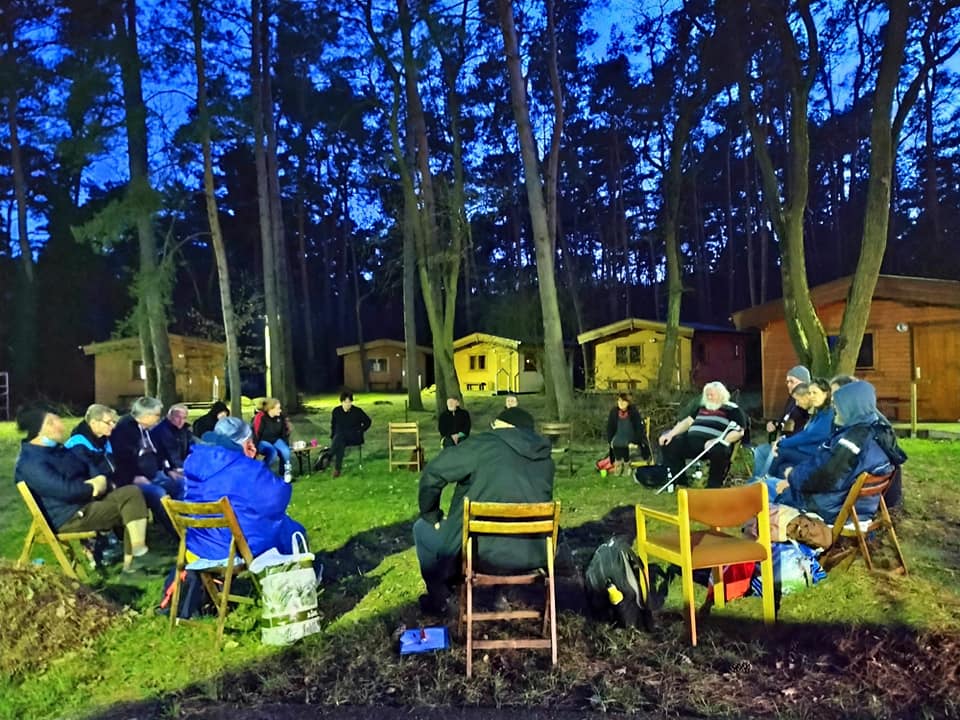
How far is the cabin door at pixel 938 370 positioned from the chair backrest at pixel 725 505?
40.6 ft

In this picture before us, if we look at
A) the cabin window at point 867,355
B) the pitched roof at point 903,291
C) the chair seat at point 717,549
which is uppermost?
the pitched roof at point 903,291

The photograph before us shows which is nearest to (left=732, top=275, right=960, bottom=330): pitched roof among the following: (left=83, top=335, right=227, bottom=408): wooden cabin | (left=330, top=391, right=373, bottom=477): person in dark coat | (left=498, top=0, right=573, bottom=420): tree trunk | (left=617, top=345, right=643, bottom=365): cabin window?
(left=498, top=0, right=573, bottom=420): tree trunk

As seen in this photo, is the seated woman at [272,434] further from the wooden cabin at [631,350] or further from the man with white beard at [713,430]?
the wooden cabin at [631,350]

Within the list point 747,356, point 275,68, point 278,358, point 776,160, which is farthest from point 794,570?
point 776,160

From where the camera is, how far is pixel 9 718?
305cm

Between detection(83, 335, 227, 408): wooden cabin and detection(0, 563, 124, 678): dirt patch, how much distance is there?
23813 millimetres

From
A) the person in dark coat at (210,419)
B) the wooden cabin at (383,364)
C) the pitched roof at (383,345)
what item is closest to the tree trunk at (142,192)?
the person in dark coat at (210,419)

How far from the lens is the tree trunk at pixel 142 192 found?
52.0 ft

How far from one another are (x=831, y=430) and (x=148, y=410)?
5165mm

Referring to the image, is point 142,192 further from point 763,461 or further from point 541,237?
point 763,461

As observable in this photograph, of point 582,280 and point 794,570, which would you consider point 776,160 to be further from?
point 794,570

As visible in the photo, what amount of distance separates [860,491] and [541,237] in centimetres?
1018

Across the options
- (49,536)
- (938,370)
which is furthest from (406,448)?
(938,370)

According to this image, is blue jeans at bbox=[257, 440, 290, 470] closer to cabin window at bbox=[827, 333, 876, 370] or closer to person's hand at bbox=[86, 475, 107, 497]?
person's hand at bbox=[86, 475, 107, 497]
